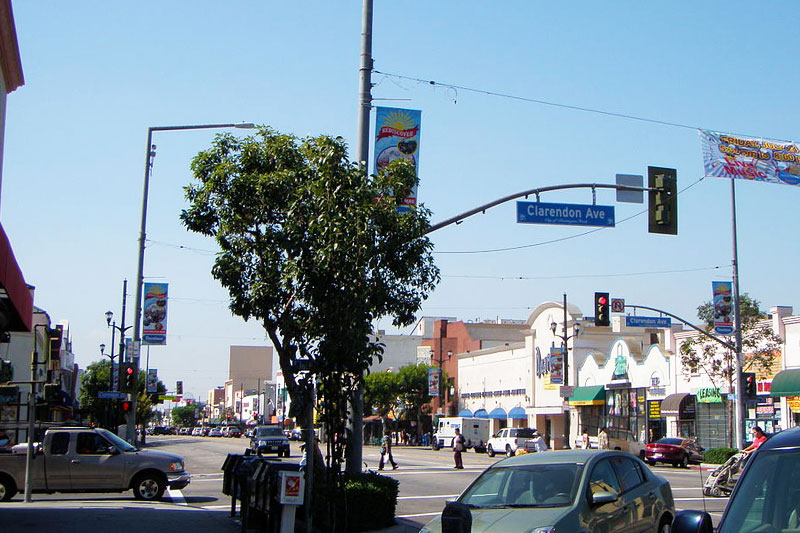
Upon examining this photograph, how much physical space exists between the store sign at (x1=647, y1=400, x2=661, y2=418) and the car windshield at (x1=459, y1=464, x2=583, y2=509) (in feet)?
145

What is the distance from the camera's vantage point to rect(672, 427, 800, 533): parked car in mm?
5328

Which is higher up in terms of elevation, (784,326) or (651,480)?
(784,326)

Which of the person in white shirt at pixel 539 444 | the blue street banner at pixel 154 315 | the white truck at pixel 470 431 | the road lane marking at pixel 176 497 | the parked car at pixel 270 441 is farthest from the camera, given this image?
the white truck at pixel 470 431

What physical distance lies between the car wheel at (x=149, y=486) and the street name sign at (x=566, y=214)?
10.2m

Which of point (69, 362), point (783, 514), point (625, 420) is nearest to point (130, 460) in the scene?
point (783, 514)

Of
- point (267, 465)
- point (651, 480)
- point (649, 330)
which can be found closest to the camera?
point (651, 480)

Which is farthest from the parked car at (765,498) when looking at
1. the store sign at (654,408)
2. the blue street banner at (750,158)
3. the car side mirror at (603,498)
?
the store sign at (654,408)

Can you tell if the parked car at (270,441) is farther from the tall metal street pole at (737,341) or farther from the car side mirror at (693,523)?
the car side mirror at (693,523)

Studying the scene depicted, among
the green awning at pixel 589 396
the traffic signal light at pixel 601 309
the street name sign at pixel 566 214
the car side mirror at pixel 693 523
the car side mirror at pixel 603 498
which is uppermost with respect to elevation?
the street name sign at pixel 566 214

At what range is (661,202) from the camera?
Answer: 18688 mm

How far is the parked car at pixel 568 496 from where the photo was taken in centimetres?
921

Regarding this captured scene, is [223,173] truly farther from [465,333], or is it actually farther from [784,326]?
[465,333]

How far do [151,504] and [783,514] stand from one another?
17.1m

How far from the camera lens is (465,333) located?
92.8 m
